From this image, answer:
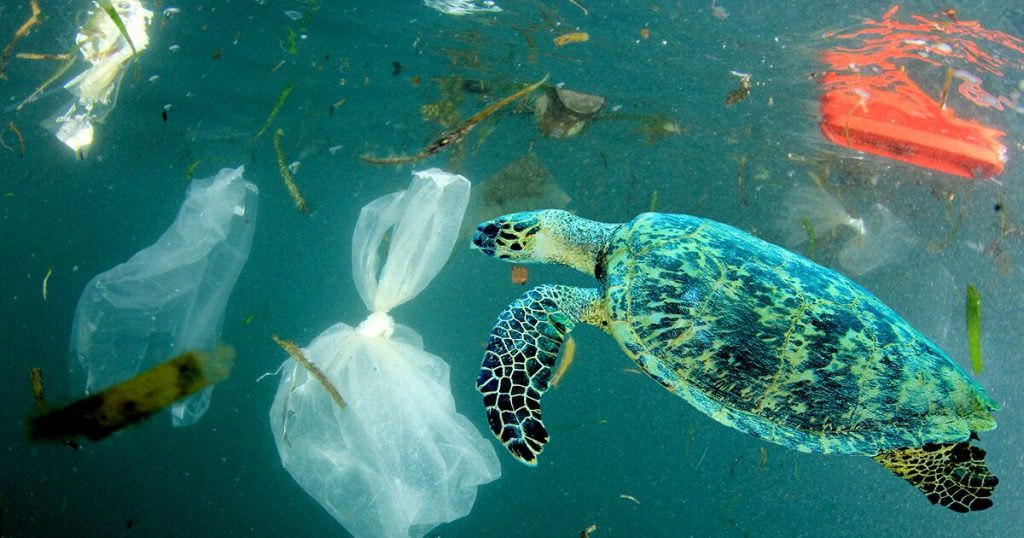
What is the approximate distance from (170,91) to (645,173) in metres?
9.09

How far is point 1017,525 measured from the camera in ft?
24.7

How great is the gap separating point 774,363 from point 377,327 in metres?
3.33

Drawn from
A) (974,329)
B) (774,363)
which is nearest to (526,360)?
(774,363)

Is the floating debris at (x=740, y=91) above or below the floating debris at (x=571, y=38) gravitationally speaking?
below

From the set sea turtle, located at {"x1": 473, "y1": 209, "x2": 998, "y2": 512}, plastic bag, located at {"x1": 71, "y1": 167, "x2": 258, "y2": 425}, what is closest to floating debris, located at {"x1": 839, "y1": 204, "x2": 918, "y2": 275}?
sea turtle, located at {"x1": 473, "y1": 209, "x2": 998, "y2": 512}

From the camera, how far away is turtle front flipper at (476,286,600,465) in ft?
9.56

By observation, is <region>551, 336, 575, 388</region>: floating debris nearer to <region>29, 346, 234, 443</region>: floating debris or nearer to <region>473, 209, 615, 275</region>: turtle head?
<region>473, 209, 615, 275</region>: turtle head

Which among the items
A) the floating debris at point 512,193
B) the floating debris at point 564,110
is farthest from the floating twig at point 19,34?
the floating debris at point 564,110

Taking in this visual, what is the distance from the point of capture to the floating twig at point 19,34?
7497mm

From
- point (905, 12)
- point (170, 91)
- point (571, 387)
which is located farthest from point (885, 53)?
point (170, 91)

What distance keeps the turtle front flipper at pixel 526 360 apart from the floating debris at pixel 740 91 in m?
4.69

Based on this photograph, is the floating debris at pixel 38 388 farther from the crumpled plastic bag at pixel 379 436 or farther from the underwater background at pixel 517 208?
the crumpled plastic bag at pixel 379 436

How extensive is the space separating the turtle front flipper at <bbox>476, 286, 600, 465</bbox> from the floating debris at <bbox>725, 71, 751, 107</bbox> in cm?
469

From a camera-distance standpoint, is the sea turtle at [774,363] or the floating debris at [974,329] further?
the floating debris at [974,329]
